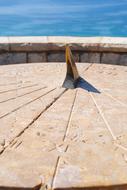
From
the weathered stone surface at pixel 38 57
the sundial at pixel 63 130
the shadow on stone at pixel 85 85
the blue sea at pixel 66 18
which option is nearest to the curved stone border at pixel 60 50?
the weathered stone surface at pixel 38 57

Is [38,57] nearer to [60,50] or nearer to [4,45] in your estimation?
[60,50]

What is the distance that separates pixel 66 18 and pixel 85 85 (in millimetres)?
11570

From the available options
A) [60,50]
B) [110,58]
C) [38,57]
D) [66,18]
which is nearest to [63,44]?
[60,50]

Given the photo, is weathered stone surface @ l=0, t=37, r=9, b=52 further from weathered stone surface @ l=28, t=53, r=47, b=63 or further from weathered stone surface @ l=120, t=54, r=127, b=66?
weathered stone surface @ l=120, t=54, r=127, b=66

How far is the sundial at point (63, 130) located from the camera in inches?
69.7

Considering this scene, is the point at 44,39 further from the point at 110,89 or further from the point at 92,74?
the point at 110,89

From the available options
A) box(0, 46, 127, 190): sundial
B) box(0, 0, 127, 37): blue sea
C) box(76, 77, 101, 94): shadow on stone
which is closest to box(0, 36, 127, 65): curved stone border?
box(0, 46, 127, 190): sundial

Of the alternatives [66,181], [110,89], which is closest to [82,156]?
[66,181]

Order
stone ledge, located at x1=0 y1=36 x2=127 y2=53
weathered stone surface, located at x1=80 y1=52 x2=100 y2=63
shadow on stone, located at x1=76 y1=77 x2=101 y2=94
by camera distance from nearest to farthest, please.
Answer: shadow on stone, located at x1=76 y1=77 x2=101 y2=94, stone ledge, located at x1=0 y1=36 x2=127 y2=53, weathered stone surface, located at x1=80 y1=52 x2=100 y2=63

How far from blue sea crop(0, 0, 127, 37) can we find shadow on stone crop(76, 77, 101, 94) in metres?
8.51

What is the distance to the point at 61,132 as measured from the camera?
2270 millimetres

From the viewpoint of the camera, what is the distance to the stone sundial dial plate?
5.81 feet

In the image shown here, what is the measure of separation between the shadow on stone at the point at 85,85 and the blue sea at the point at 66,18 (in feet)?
27.9

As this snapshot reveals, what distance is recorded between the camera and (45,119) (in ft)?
8.17
